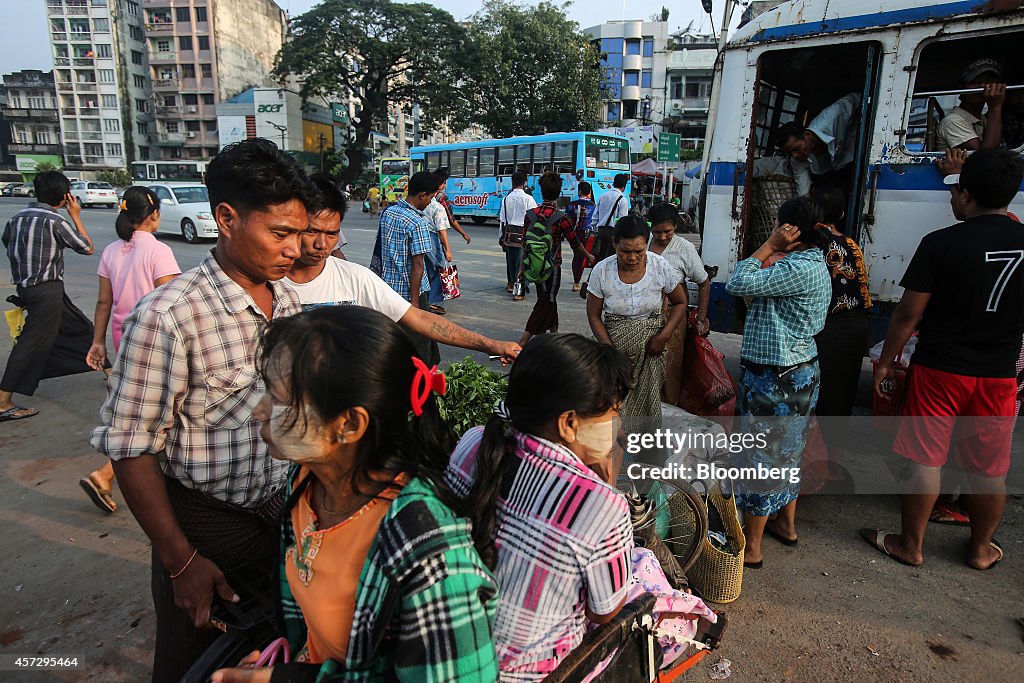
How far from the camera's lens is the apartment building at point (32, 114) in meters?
68.1

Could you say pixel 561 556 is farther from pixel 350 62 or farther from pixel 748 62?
pixel 350 62

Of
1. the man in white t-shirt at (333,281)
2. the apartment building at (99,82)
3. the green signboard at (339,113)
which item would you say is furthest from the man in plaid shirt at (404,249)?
the apartment building at (99,82)

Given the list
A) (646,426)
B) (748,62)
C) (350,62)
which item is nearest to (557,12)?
(350,62)

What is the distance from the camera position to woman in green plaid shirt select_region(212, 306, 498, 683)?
A: 3.40ft

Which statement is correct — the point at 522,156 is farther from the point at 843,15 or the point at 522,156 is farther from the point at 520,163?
the point at 843,15

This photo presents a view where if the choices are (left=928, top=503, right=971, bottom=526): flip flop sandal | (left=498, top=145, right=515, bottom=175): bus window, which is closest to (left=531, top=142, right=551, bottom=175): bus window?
(left=498, top=145, right=515, bottom=175): bus window

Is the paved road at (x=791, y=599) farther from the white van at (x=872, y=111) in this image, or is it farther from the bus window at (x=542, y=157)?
the bus window at (x=542, y=157)

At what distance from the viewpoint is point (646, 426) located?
150 inches

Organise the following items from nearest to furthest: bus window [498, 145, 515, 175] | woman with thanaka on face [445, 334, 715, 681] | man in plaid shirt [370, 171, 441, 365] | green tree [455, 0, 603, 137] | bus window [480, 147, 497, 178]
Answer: woman with thanaka on face [445, 334, 715, 681] → man in plaid shirt [370, 171, 441, 365] → bus window [498, 145, 515, 175] → bus window [480, 147, 497, 178] → green tree [455, 0, 603, 137]

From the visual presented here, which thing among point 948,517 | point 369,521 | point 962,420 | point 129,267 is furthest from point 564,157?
point 369,521

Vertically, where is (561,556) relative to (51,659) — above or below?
above

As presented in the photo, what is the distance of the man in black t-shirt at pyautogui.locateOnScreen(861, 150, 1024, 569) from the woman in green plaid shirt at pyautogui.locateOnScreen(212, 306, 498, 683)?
2.69 meters

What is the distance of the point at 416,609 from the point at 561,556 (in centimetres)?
44

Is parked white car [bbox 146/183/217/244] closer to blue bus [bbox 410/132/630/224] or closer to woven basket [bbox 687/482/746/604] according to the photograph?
blue bus [bbox 410/132/630/224]
